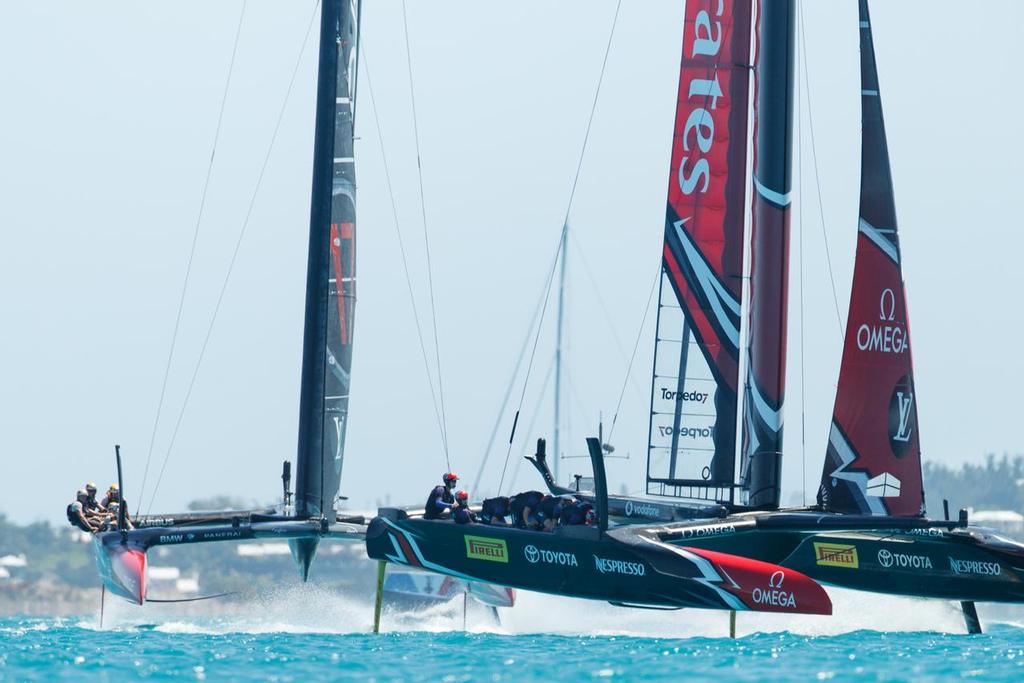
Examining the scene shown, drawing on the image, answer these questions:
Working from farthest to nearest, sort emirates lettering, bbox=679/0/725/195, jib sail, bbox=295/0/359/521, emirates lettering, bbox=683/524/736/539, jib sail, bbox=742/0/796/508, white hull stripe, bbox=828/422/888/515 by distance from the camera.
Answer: jib sail, bbox=295/0/359/521, emirates lettering, bbox=679/0/725/195, jib sail, bbox=742/0/796/508, white hull stripe, bbox=828/422/888/515, emirates lettering, bbox=683/524/736/539

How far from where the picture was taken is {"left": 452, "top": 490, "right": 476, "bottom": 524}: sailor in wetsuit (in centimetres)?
1775

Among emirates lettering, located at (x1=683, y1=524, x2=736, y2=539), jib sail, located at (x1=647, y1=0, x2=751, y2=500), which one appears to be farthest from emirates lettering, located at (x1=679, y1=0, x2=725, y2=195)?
emirates lettering, located at (x1=683, y1=524, x2=736, y2=539)

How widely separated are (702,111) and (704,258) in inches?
64.6

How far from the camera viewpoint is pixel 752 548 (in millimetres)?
17562

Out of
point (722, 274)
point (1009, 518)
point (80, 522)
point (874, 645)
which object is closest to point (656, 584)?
→ point (874, 645)

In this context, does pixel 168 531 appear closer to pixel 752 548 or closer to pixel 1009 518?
pixel 752 548

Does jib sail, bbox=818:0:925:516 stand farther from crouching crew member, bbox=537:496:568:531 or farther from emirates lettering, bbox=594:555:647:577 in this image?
emirates lettering, bbox=594:555:647:577

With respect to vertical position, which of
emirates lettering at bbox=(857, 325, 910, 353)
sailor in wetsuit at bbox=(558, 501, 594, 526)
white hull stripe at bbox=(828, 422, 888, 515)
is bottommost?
sailor in wetsuit at bbox=(558, 501, 594, 526)

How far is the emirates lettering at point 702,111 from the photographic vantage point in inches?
798

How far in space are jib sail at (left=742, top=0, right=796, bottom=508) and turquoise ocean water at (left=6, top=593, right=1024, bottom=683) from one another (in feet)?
5.97

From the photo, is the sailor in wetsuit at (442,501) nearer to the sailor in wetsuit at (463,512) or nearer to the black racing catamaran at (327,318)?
→ the sailor in wetsuit at (463,512)

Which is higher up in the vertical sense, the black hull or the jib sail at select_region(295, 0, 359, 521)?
the jib sail at select_region(295, 0, 359, 521)

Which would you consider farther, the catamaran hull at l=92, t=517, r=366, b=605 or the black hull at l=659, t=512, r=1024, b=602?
the catamaran hull at l=92, t=517, r=366, b=605

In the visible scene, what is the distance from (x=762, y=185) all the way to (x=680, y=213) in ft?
4.42
